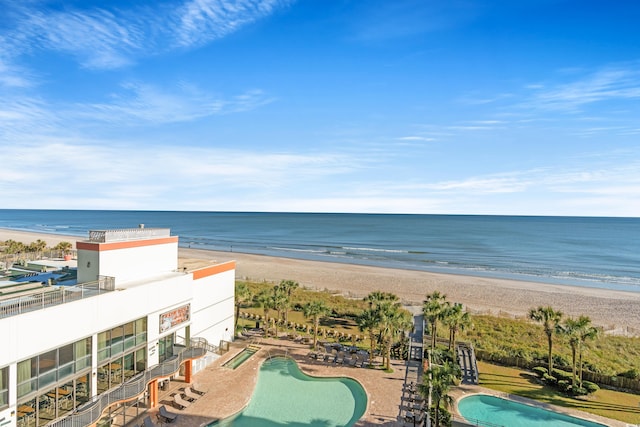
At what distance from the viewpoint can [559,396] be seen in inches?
964

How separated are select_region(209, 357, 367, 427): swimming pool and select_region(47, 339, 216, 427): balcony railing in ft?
12.7

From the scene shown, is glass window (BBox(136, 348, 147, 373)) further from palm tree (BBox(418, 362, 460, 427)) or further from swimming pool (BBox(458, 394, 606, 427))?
swimming pool (BBox(458, 394, 606, 427))

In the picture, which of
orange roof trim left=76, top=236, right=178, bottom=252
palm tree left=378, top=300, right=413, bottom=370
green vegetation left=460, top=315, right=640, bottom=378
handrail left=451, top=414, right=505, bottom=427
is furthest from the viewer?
green vegetation left=460, top=315, right=640, bottom=378

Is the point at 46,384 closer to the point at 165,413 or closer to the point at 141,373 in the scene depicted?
the point at 141,373

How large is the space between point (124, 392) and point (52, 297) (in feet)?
19.1

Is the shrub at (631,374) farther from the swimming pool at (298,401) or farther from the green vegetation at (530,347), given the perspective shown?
the swimming pool at (298,401)

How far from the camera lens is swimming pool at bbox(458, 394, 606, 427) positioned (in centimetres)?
2156

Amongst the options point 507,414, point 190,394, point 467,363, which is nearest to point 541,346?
point 467,363

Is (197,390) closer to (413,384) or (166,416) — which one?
(166,416)

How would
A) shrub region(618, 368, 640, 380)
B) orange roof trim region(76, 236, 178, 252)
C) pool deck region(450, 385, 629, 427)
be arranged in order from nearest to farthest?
1. orange roof trim region(76, 236, 178, 252)
2. pool deck region(450, 385, 629, 427)
3. shrub region(618, 368, 640, 380)

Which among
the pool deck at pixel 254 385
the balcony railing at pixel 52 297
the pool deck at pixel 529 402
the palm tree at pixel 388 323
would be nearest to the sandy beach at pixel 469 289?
the palm tree at pixel 388 323

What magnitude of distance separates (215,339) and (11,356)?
16.0 m

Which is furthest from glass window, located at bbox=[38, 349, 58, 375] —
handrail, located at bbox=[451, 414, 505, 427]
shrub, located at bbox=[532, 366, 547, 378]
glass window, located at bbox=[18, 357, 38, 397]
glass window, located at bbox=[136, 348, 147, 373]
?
shrub, located at bbox=[532, 366, 547, 378]

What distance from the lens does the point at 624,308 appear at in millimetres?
48719
